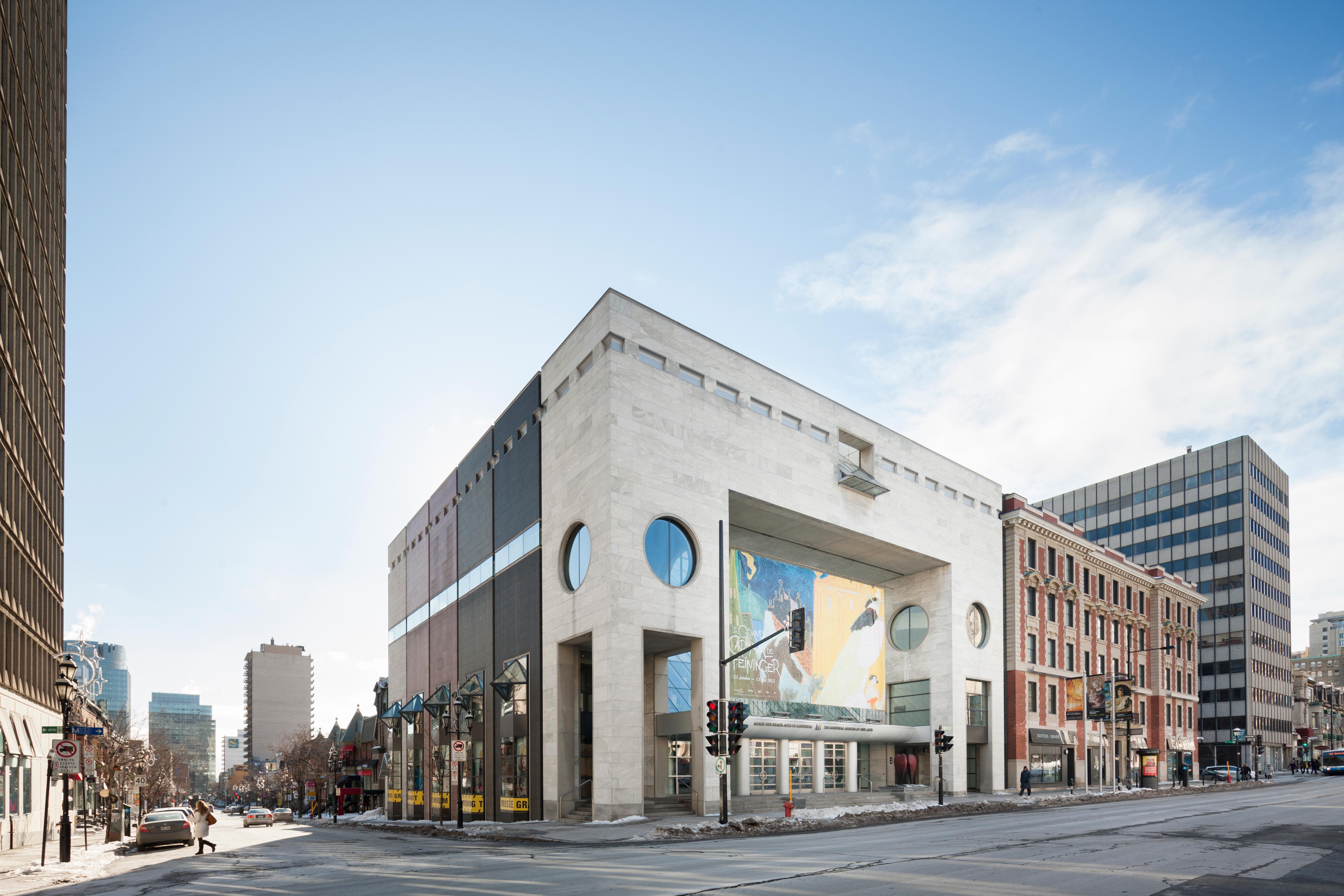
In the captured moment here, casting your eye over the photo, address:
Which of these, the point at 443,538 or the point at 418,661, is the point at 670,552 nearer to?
the point at 443,538

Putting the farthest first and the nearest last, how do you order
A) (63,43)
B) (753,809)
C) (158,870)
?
1. (63,43)
2. (753,809)
3. (158,870)

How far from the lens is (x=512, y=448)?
1954 inches

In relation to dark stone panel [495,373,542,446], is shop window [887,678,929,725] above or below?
below

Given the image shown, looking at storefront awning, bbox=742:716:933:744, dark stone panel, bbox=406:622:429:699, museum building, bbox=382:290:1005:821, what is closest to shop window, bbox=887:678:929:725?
museum building, bbox=382:290:1005:821

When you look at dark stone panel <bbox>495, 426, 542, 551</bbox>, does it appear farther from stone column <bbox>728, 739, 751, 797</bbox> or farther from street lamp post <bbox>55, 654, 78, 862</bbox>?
street lamp post <bbox>55, 654, 78, 862</bbox>

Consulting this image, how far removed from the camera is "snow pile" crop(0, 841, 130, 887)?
20.9 metres

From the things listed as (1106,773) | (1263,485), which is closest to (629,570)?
(1106,773)

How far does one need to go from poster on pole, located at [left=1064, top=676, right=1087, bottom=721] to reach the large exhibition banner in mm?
11526

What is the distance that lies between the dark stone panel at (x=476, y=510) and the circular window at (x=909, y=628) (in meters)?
26.4

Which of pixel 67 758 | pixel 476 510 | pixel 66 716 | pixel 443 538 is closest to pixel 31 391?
pixel 66 716

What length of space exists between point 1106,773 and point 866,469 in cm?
3659

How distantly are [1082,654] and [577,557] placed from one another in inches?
1798

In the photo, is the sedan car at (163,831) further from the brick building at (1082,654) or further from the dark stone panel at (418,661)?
the brick building at (1082,654)

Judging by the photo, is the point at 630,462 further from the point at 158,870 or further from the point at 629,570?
the point at 158,870
